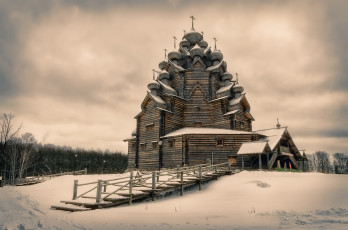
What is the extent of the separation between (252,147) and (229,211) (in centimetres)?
1629

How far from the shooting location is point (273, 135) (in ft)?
96.1

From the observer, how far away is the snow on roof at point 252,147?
83.1 ft

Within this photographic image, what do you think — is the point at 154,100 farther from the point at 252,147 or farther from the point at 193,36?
the point at 193,36

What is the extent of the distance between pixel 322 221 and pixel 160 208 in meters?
6.96

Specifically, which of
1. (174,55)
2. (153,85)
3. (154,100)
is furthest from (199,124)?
(174,55)

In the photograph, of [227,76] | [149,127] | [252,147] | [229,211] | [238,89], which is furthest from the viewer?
[227,76]

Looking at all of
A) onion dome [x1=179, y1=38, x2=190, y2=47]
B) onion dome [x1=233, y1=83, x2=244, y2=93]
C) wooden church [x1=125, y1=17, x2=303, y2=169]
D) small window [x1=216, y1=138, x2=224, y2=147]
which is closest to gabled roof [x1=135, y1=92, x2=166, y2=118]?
wooden church [x1=125, y1=17, x2=303, y2=169]

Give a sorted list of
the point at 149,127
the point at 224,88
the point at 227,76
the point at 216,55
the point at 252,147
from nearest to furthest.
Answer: the point at 252,147, the point at 149,127, the point at 224,88, the point at 227,76, the point at 216,55

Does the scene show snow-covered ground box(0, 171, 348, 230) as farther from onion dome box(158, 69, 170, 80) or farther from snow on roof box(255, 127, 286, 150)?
onion dome box(158, 69, 170, 80)

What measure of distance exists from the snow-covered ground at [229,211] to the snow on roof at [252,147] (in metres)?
7.50

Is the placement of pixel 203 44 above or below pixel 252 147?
above

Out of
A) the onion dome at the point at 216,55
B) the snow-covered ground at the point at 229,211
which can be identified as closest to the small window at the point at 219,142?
the snow-covered ground at the point at 229,211

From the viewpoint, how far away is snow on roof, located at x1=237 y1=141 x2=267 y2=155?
83.1 feet

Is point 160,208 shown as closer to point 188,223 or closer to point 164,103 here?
point 188,223
